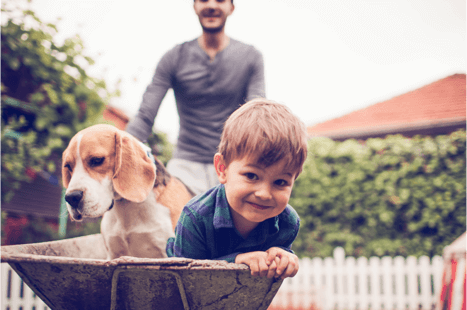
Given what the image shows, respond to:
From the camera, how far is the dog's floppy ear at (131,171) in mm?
1783

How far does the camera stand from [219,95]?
97.4 inches

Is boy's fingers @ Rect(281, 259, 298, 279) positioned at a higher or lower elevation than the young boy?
lower

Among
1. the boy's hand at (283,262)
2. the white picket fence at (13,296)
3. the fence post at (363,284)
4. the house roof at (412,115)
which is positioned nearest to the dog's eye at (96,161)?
the boy's hand at (283,262)

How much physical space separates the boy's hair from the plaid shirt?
228 mm

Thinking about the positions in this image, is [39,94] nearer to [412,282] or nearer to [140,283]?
[140,283]

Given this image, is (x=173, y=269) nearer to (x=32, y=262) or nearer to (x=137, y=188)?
(x=32, y=262)

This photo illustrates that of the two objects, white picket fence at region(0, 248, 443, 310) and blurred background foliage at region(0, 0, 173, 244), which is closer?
blurred background foliage at region(0, 0, 173, 244)

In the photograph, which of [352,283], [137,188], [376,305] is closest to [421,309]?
[376,305]

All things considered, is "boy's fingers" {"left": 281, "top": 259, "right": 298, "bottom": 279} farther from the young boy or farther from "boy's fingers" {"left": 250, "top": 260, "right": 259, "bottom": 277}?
"boy's fingers" {"left": 250, "top": 260, "right": 259, "bottom": 277}

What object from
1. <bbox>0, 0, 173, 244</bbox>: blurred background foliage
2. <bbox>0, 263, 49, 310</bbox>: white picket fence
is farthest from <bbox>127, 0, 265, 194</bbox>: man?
<bbox>0, 263, 49, 310</bbox>: white picket fence

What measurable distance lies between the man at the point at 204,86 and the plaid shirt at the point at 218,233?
0.93 meters

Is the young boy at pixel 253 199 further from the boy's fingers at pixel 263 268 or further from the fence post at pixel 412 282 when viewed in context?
the fence post at pixel 412 282

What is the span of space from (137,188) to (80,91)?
4.26 m

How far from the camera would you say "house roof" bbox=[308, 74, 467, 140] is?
1102 centimetres
